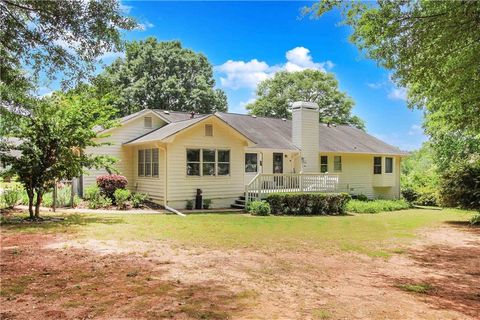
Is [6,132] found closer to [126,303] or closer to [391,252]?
[126,303]

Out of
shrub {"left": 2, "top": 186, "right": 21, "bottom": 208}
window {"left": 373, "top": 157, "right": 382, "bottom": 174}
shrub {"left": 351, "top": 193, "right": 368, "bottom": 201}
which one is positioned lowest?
shrub {"left": 351, "top": 193, "right": 368, "bottom": 201}

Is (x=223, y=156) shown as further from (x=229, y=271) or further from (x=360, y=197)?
(x=229, y=271)

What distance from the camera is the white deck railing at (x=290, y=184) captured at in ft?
60.9

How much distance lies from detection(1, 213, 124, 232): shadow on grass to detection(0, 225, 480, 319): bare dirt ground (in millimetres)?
1207

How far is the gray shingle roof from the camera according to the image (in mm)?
21125

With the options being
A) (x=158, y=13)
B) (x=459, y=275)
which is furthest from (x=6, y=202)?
(x=459, y=275)

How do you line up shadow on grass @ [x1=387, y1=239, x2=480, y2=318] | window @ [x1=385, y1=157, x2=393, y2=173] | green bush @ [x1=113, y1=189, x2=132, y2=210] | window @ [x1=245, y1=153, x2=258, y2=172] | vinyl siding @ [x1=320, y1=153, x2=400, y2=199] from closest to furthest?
shadow on grass @ [x1=387, y1=239, x2=480, y2=318] → green bush @ [x1=113, y1=189, x2=132, y2=210] → window @ [x1=245, y1=153, x2=258, y2=172] → vinyl siding @ [x1=320, y1=153, x2=400, y2=199] → window @ [x1=385, y1=157, x2=393, y2=173]

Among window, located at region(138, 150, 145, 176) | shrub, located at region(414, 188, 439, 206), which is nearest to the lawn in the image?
window, located at region(138, 150, 145, 176)

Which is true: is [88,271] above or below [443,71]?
below

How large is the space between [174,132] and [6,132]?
7266 millimetres

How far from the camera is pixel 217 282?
19.6ft

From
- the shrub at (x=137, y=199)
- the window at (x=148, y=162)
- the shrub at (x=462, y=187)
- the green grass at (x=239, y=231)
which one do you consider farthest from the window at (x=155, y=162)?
the shrub at (x=462, y=187)

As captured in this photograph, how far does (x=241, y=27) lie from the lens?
1755 cm

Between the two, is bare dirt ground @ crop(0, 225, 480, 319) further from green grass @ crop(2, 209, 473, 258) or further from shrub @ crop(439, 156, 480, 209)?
shrub @ crop(439, 156, 480, 209)
